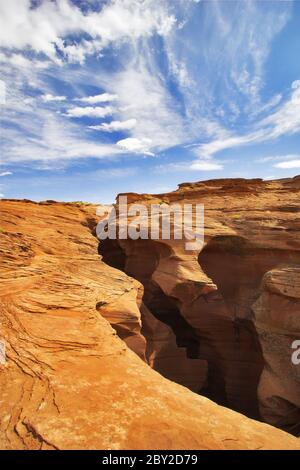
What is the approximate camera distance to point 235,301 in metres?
17.9

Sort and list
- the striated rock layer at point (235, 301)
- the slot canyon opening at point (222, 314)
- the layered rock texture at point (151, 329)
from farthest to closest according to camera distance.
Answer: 1. the slot canyon opening at point (222, 314)
2. the striated rock layer at point (235, 301)
3. the layered rock texture at point (151, 329)

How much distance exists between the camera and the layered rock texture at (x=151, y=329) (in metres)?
5.20

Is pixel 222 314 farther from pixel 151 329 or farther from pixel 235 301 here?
pixel 151 329

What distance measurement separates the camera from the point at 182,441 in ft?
16.0

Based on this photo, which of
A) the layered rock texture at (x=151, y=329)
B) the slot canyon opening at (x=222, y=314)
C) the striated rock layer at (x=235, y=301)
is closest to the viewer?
the layered rock texture at (x=151, y=329)

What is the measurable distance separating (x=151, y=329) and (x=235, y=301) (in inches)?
220

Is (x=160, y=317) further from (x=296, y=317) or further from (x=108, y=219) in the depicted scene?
(x=296, y=317)

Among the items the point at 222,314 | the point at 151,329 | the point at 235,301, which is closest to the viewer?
the point at 151,329

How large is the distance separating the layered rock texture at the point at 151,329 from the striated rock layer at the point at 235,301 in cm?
6

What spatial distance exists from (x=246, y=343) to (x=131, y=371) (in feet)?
41.9

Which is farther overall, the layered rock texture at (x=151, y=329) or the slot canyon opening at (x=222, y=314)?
the slot canyon opening at (x=222, y=314)

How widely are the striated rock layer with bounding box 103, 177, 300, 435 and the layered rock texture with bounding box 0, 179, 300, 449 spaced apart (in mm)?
58

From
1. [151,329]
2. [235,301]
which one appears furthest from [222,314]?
[151,329]

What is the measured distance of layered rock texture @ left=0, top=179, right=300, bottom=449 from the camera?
5195 mm
